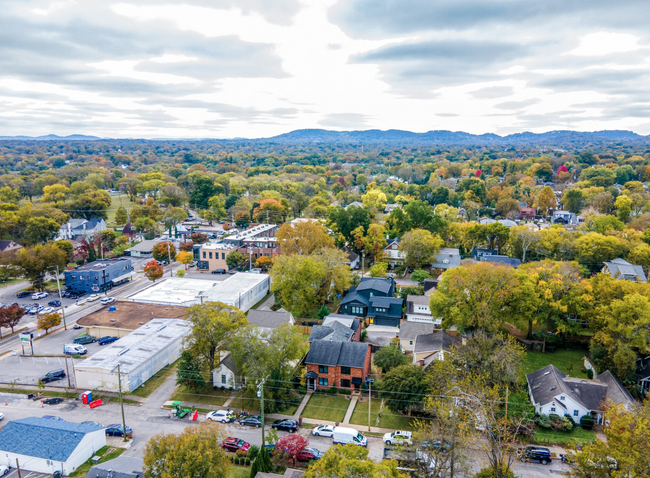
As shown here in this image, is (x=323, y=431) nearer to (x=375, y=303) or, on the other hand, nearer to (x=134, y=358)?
(x=134, y=358)

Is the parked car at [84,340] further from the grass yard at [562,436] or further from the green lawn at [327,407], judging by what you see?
the grass yard at [562,436]

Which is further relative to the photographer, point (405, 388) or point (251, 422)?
point (251, 422)

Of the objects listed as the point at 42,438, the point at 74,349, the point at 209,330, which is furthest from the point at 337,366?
the point at 74,349

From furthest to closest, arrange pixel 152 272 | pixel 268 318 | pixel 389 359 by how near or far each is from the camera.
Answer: pixel 152 272 → pixel 268 318 → pixel 389 359

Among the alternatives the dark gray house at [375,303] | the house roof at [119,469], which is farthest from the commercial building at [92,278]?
the house roof at [119,469]

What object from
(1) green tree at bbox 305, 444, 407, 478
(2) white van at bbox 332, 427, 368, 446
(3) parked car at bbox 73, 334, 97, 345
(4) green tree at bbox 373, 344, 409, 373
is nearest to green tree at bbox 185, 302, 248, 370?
(2) white van at bbox 332, 427, 368, 446

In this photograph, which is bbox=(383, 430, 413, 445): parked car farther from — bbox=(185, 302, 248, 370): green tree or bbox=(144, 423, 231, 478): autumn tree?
bbox=(185, 302, 248, 370): green tree

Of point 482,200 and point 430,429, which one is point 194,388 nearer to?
point 430,429
